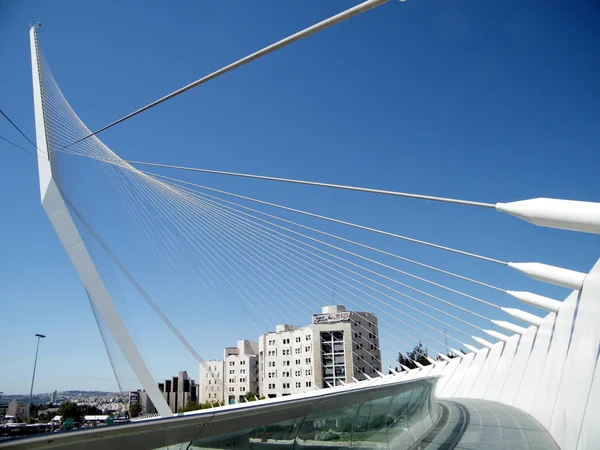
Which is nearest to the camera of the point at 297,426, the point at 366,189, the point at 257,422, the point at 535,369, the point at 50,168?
the point at 257,422

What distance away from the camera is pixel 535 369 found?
38.1 ft

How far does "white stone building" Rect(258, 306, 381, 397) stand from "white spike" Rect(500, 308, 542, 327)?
160 ft

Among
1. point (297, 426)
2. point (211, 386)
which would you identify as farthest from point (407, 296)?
point (211, 386)

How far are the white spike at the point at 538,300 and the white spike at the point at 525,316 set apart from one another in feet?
6.38

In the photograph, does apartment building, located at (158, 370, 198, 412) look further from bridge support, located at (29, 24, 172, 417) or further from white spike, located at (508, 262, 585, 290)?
white spike, located at (508, 262, 585, 290)

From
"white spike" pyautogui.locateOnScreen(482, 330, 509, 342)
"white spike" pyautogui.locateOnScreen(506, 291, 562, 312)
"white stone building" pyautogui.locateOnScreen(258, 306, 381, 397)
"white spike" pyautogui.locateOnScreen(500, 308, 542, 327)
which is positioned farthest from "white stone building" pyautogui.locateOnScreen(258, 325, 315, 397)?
"white spike" pyautogui.locateOnScreen(506, 291, 562, 312)

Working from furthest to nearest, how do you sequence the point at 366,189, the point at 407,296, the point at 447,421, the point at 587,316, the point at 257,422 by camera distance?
the point at 407,296 < the point at 366,189 < the point at 447,421 < the point at 587,316 < the point at 257,422

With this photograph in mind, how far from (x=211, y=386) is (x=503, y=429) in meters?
72.7

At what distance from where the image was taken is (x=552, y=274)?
7.75 metres

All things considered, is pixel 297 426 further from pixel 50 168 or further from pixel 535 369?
pixel 50 168

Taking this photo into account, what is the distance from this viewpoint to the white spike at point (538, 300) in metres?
9.76

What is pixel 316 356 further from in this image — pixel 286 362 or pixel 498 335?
pixel 498 335

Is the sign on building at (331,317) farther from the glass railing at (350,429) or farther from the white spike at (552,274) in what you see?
the glass railing at (350,429)

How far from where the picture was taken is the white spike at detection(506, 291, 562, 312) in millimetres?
9758
